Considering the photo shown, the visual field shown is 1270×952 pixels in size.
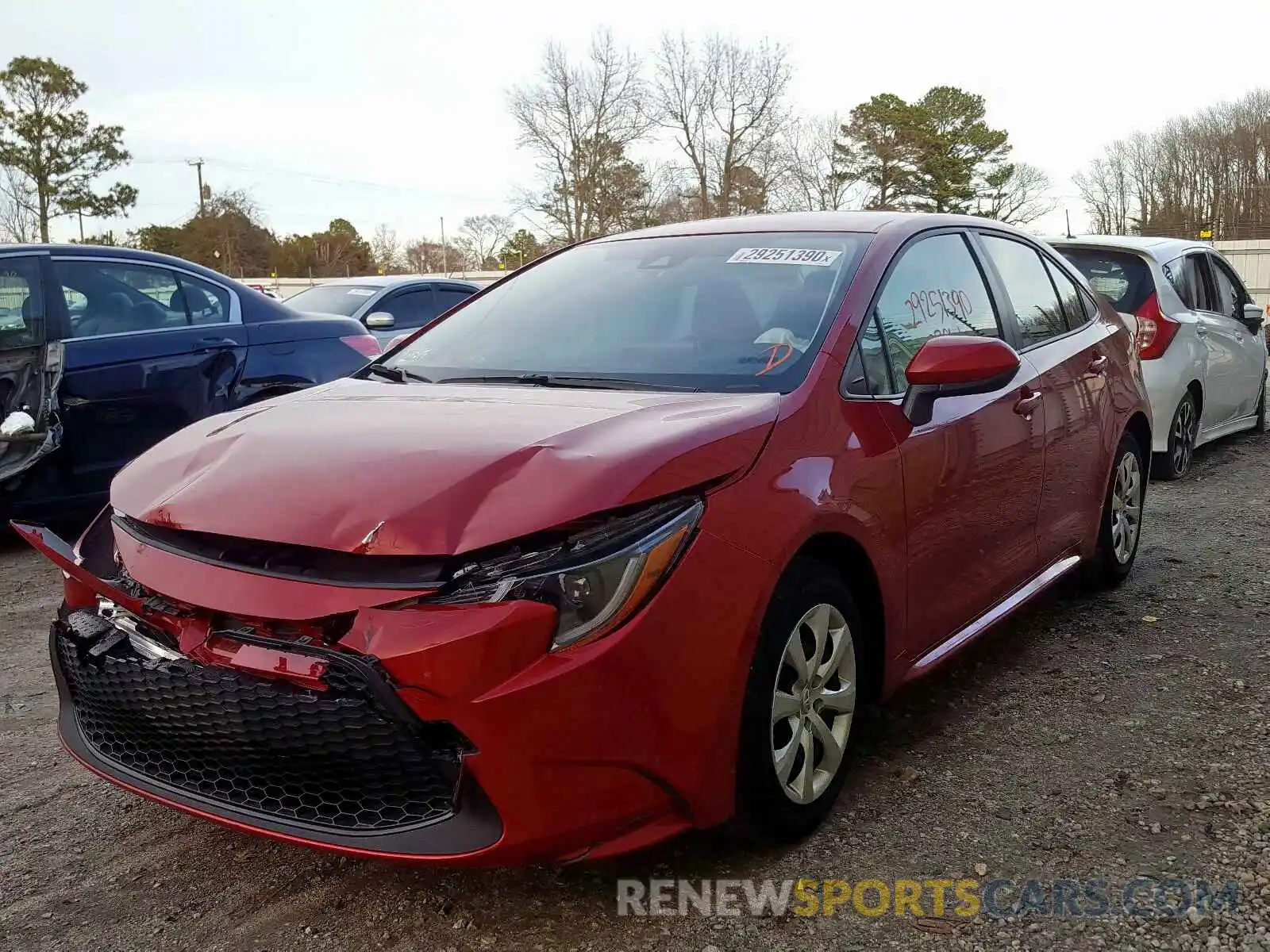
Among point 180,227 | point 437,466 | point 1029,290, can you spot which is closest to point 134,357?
point 437,466

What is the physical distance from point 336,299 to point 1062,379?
25.9 feet

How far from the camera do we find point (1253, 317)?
25.9ft

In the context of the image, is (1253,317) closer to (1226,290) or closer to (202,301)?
(1226,290)

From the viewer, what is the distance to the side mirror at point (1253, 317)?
7.83 meters

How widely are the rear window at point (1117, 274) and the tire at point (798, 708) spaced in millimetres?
5068

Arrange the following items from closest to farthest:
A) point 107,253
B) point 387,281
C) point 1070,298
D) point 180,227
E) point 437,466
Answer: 1. point 437,466
2. point 1070,298
3. point 107,253
4. point 387,281
5. point 180,227

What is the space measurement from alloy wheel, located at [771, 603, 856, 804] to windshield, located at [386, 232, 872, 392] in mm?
597

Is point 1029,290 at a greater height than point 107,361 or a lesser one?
greater

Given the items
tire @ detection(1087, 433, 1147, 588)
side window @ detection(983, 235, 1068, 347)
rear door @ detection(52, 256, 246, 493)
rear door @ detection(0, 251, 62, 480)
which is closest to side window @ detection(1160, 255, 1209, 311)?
tire @ detection(1087, 433, 1147, 588)

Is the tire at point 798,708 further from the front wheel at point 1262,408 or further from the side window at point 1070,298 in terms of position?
the front wheel at point 1262,408

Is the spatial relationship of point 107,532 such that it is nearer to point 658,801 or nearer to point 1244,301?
point 658,801

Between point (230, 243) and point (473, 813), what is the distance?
2070 inches

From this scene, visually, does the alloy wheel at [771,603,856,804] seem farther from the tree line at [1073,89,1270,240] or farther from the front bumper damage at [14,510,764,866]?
the tree line at [1073,89,1270,240]

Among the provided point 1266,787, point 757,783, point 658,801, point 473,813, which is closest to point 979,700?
point 1266,787
